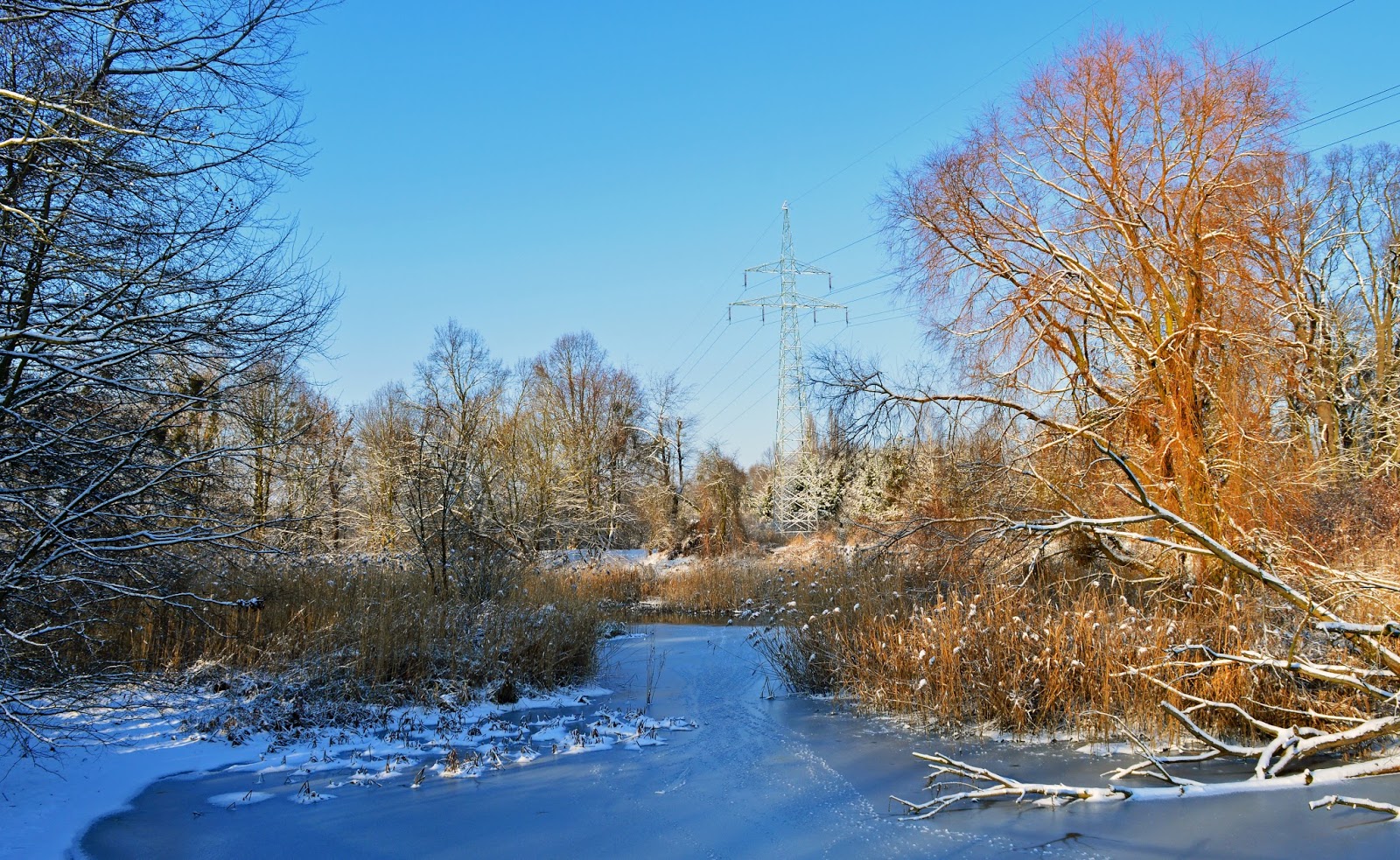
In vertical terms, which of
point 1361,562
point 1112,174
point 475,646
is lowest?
point 475,646

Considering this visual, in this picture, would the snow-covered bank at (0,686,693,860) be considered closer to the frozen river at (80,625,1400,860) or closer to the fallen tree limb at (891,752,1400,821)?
the frozen river at (80,625,1400,860)

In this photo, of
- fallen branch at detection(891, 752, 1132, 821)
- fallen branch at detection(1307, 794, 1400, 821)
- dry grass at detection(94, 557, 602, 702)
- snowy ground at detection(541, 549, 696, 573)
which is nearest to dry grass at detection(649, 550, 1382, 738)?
fallen branch at detection(891, 752, 1132, 821)

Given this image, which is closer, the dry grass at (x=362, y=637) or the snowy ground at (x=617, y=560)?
the dry grass at (x=362, y=637)

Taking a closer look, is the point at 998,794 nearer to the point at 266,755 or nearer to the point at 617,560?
the point at 266,755

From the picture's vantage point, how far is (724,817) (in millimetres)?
5496

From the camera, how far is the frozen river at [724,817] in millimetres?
4793

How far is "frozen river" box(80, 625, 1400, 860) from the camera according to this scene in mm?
4793

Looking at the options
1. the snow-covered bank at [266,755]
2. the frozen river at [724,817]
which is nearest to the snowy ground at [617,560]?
the snow-covered bank at [266,755]

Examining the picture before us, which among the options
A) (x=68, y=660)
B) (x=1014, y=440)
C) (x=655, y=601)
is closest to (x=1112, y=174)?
(x=1014, y=440)

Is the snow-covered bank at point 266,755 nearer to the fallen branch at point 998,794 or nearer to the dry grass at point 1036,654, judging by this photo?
the dry grass at point 1036,654

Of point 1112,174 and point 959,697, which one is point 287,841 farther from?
point 1112,174

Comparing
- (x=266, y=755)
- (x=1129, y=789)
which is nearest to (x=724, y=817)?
(x=1129, y=789)

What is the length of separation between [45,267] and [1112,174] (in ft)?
35.9

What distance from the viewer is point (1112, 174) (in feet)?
35.3
